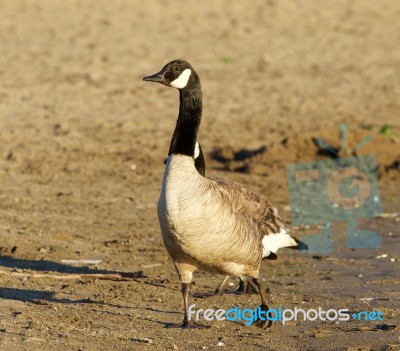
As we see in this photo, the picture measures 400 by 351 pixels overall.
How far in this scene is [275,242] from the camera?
24.8 feet

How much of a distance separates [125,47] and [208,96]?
3471 mm

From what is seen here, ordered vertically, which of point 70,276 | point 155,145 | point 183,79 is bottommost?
point 70,276

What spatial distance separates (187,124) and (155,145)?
22.1 feet

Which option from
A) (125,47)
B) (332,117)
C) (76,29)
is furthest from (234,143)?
(76,29)

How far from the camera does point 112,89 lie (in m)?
16.3

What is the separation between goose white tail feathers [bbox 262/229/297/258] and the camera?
7.42m

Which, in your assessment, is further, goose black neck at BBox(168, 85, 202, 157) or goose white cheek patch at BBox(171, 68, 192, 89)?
goose white cheek patch at BBox(171, 68, 192, 89)

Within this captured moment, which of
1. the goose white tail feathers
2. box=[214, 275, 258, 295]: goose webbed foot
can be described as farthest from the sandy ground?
the goose white tail feathers

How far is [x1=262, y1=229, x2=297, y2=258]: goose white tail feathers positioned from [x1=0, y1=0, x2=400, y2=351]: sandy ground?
0.43 meters

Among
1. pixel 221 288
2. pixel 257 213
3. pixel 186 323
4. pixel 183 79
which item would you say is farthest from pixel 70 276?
pixel 183 79

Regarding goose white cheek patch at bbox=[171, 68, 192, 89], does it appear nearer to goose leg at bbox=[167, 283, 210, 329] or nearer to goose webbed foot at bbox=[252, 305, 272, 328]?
goose leg at bbox=[167, 283, 210, 329]

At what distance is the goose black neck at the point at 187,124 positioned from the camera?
22.4ft

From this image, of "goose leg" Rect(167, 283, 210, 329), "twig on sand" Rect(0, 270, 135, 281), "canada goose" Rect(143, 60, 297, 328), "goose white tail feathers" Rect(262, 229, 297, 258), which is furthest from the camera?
"twig on sand" Rect(0, 270, 135, 281)

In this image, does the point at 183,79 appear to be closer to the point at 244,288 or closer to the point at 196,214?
the point at 196,214
